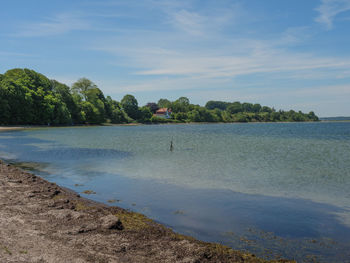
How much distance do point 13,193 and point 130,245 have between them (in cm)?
701

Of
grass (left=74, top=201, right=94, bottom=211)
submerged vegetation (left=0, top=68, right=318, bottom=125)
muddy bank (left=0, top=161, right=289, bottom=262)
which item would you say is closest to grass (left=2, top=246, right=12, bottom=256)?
muddy bank (left=0, top=161, right=289, bottom=262)

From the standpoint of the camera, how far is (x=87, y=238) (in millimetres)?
7500

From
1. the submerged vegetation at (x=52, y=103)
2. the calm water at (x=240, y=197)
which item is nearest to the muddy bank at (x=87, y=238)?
the calm water at (x=240, y=197)

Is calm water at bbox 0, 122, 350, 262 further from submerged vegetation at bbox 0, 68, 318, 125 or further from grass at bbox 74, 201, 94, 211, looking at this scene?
submerged vegetation at bbox 0, 68, 318, 125

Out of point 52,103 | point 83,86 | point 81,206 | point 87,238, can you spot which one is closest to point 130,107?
point 83,86

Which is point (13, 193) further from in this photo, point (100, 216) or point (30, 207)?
point (100, 216)

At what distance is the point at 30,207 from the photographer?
1000 cm

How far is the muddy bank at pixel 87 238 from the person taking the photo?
6.43m

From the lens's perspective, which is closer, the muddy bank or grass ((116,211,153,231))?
the muddy bank

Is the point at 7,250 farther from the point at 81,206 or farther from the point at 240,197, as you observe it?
the point at 240,197

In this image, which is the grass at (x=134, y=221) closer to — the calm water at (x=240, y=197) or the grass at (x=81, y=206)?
the calm water at (x=240, y=197)

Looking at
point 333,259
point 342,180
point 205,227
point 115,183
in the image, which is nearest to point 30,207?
point 205,227

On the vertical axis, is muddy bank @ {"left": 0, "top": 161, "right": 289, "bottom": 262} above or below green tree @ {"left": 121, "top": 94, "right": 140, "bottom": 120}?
below

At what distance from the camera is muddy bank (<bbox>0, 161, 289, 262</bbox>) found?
643 cm
